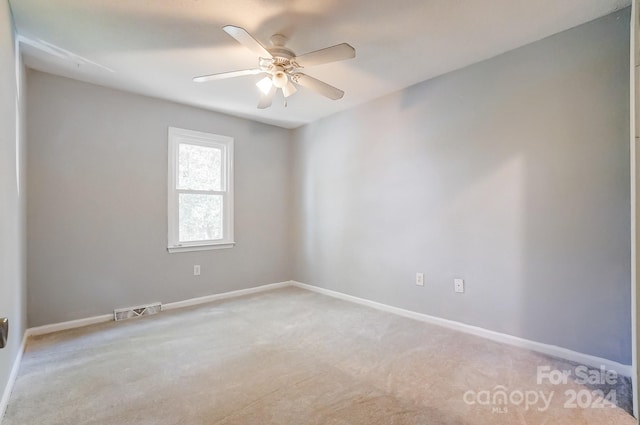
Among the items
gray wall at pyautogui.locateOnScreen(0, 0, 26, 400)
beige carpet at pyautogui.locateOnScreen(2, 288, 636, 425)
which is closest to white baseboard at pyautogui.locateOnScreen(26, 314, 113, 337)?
beige carpet at pyautogui.locateOnScreen(2, 288, 636, 425)

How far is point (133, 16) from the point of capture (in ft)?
6.91

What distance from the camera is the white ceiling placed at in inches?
79.8

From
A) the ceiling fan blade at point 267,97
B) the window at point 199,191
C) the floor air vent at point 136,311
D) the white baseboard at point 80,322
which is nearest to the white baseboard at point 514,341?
the white baseboard at point 80,322

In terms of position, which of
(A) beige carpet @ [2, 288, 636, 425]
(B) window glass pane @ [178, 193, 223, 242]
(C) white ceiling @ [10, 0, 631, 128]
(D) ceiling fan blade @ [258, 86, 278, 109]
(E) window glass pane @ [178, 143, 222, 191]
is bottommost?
(A) beige carpet @ [2, 288, 636, 425]

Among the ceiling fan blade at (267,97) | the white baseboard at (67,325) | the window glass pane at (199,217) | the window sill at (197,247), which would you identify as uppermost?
the ceiling fan blade at (267,97)

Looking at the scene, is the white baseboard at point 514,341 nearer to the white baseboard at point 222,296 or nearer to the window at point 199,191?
the white baseboard at point 222,296

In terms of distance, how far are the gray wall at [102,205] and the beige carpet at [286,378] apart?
0.43m

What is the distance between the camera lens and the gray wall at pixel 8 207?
5.66 feet

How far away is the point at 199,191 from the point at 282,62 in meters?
2.19

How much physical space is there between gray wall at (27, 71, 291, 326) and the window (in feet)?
0.35

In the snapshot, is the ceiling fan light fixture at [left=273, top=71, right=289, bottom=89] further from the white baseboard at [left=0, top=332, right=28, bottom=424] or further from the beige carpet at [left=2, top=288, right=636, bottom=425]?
the white baseboard at [left=0, top=332, right=28, bottom=424]

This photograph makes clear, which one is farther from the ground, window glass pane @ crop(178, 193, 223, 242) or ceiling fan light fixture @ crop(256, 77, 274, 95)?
ceiling fan light fixture @ crop(256, 77, 274, 95)

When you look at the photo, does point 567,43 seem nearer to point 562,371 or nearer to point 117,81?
point 562,371

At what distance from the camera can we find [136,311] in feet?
11.1
